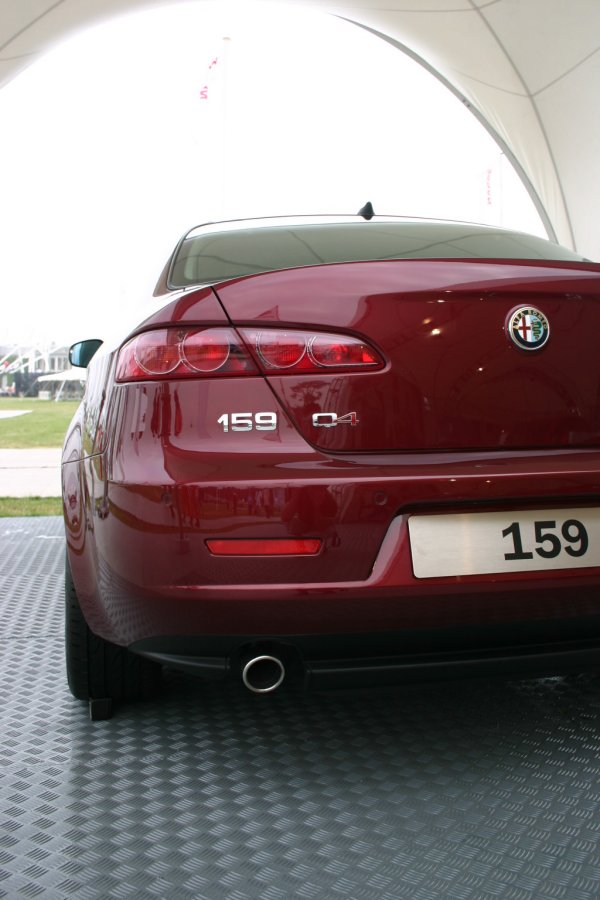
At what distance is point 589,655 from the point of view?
4.81ft

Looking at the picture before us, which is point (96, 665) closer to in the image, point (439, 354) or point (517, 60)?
point (439, 354)

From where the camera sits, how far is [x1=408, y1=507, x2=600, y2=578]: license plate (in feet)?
4.34

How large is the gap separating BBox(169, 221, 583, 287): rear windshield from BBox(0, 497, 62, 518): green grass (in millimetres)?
4402

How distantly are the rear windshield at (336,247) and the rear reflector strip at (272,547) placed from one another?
0.52 meters

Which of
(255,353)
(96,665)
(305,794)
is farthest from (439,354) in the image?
(96,665)

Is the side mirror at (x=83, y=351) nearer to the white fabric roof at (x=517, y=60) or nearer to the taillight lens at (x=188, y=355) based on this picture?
the taillight lens at (x=188, y=355)

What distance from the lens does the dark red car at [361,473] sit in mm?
1298

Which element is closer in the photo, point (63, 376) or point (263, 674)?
point (263, 674)

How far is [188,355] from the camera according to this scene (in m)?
1.37

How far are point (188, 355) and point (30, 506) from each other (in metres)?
5.32

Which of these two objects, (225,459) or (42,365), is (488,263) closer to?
(225,459)

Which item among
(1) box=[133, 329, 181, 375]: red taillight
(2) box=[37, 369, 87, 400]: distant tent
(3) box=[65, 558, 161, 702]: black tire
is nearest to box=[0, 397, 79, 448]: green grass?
(2) box=[37, 369, 87, 400]: distant tent

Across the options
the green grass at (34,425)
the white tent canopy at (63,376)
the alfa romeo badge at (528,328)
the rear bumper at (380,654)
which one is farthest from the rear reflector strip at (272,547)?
the white tent canopy at (63,376)

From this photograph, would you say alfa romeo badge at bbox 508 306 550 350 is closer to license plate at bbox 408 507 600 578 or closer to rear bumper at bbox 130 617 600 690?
license plate at bbox 408 507 600 578
